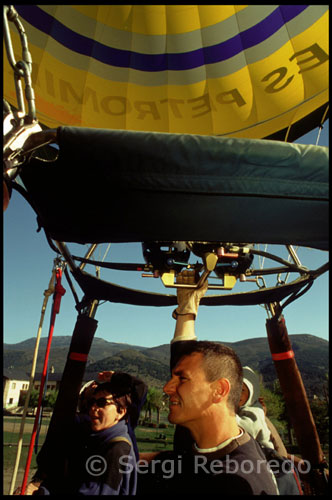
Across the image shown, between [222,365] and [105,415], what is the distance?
109cm

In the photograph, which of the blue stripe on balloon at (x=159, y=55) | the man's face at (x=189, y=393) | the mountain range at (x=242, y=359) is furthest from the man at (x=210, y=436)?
the mountain range at (x=242, y=359)

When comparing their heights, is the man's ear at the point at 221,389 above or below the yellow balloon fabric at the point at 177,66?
below

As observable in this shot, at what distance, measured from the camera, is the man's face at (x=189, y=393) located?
1771mm

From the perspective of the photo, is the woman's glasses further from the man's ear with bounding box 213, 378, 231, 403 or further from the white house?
the white house

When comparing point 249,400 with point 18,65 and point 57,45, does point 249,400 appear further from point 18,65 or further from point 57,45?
point 57,45

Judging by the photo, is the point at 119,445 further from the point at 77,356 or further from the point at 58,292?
the point at 77,356

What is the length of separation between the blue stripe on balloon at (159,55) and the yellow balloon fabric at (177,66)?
17mm

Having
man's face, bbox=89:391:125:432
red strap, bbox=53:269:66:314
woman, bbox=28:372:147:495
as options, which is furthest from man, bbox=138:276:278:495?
red strap, bbox=53:269:66:314

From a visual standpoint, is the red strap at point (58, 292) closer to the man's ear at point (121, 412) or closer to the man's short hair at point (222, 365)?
the man's ear at point (121, 412)

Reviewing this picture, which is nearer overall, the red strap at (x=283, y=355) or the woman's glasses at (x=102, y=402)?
the woman's glasses at (x=102, y=402)

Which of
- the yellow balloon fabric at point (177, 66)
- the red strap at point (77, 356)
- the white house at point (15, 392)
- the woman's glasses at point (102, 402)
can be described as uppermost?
the yellow balloon fabric at point (177, 66)

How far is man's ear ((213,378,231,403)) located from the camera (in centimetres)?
178

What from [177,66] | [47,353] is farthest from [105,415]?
[177,66]

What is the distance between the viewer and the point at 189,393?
1.81 metres
